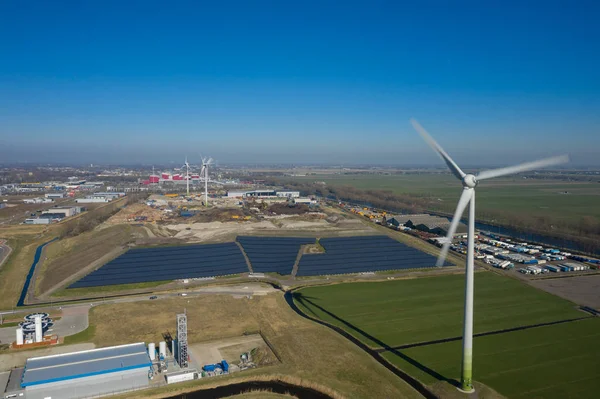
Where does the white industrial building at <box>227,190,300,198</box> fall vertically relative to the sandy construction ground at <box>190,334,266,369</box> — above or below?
above

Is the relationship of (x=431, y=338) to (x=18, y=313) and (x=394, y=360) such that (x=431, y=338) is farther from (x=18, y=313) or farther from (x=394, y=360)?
(x=18, y=313)

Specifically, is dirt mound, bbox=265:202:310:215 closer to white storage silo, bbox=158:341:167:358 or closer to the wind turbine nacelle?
white storage silo, bbox=158:341:167:358

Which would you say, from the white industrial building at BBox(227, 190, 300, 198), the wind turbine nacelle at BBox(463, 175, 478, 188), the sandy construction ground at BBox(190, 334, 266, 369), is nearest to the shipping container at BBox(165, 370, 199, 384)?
the sandy construction ground at BBox(190, 334, 266, 369)

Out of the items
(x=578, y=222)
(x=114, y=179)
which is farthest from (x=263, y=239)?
(x=114, y=179)

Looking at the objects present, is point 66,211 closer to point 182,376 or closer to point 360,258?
point 360,258

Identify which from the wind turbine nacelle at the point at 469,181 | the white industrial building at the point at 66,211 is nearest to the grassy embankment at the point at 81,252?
the white industrial building at the point at 66,211

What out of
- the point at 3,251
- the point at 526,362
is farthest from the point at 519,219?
the point at 3,251
